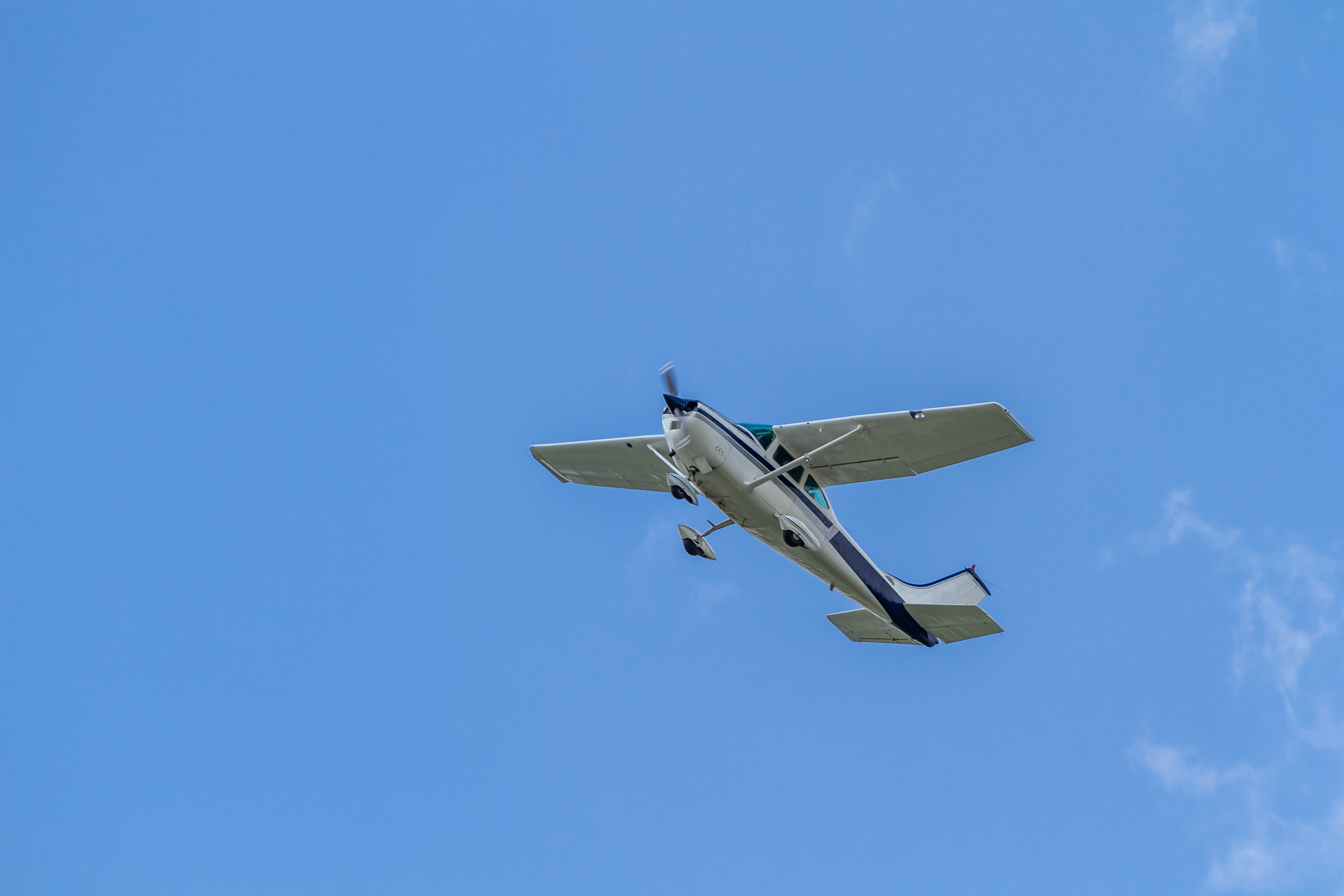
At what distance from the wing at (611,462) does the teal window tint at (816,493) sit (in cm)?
277

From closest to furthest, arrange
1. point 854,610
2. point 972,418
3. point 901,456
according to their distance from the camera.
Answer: point 972,418 → point 901,456 → point 854,610

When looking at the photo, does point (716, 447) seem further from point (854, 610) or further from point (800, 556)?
point (854, 610)

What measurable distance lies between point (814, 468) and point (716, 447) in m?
2.44

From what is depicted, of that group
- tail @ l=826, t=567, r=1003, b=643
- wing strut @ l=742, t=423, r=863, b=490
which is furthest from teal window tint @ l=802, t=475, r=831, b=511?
tail @ l=826, t=567, r=1003, b=643

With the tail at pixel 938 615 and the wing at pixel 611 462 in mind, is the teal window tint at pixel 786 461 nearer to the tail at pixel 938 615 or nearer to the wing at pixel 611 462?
the wing at pixel 611 462

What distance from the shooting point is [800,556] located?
829 inches

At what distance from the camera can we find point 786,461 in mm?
20109

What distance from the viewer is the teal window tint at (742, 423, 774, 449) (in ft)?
65.2

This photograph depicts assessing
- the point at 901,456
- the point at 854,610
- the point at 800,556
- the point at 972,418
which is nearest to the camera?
the point at 972,418

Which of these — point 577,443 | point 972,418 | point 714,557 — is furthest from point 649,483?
point 972,418

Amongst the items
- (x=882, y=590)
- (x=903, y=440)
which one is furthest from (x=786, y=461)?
(x=882, y=590)

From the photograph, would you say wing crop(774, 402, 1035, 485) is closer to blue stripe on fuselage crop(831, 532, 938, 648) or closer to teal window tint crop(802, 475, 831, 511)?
teal window tint crop(802, 475, 831, 511)

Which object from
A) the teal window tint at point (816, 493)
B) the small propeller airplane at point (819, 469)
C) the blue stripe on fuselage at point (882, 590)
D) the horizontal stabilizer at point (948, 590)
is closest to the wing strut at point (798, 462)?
the small propeller airplane at point (819, 469)

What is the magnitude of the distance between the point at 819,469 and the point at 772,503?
1.33 meters
